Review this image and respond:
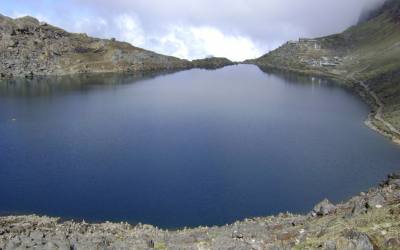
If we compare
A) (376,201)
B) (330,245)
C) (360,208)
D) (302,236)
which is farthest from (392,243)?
(376,201)

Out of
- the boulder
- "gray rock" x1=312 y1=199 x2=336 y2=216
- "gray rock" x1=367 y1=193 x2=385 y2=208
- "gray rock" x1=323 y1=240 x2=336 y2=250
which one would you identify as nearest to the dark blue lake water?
"gray rock" x1=312 y1=199 x2=336 y2=216

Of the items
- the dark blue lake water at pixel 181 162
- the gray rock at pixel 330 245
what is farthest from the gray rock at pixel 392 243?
the dark blue lake water at pixel 181 162

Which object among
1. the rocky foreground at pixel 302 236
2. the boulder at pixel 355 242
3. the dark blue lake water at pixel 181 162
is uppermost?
the boulder at pixel 355 242

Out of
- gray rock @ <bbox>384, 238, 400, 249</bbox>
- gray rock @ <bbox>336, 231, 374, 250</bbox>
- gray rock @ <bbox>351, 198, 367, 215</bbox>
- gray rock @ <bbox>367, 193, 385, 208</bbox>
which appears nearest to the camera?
gray rock @ <bbox>384, 238, 400, 249</bbox>

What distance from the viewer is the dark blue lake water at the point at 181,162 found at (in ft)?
269

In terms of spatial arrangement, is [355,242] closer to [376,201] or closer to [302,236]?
[302,236]

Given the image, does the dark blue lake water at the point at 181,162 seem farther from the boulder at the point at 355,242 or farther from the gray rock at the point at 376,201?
the boulder at the point at 355,242

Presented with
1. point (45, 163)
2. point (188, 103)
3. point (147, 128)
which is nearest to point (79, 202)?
point (45, 163)

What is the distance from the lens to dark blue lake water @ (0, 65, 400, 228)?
8212 cm

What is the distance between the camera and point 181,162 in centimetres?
10519

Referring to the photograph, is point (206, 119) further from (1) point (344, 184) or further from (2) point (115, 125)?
(1) point (344, 184)

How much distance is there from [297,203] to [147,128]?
6699 cm

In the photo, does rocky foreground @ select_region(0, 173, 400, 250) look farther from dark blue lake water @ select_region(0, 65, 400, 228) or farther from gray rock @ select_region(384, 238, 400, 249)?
dark blue lake water @ select_region(0, 65, 400, 228)

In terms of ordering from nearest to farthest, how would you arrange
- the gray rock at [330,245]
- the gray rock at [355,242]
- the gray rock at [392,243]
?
1. the gray rock at [392,243]
2. the gray rock at [355,242]
3. the gray rock at [330,245]
